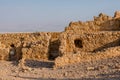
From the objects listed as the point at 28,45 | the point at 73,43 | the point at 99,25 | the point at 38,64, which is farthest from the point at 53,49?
the point at 99,25

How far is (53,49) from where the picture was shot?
87.4 feet

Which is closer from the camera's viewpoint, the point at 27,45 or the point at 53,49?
the point at 27,45

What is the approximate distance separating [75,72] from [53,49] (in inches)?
360

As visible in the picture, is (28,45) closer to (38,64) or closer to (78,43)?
(78,43)

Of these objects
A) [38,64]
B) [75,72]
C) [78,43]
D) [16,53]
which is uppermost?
[78,43]

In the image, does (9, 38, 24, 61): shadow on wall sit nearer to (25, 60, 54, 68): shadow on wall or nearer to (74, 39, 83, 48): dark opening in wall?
(25, 60, 54, 68): shadow on wall

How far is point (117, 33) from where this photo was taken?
2488 centimetres

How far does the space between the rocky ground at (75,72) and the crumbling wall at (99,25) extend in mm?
7706

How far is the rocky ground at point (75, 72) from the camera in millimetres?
15926

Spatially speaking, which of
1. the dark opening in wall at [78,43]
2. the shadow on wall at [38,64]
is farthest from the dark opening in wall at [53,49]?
the shadow on wall at [38,64]

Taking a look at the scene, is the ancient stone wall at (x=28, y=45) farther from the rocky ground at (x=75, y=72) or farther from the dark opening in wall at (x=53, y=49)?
the rocky ground at (x=75, y=72)

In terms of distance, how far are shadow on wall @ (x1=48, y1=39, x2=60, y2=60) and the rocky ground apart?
3.96m

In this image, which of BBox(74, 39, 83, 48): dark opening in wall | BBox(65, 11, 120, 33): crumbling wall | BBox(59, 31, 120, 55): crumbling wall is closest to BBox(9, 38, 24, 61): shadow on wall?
BBox(59, 31, 120, 55): crumbling wall

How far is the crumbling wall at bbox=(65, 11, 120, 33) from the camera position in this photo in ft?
93.8
